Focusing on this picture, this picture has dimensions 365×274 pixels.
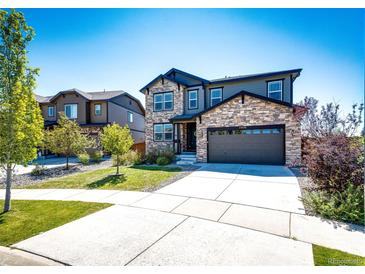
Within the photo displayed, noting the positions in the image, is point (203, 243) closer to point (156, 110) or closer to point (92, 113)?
point (156, 110)

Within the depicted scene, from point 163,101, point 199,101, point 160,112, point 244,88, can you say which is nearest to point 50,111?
point 160,112

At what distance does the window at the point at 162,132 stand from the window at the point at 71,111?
413 inches

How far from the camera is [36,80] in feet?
17.6

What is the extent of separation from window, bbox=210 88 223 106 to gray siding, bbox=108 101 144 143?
11.6 metres

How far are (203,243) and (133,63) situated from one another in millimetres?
9307

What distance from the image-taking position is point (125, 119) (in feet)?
76.1

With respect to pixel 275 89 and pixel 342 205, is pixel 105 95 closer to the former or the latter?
pixel 275 89

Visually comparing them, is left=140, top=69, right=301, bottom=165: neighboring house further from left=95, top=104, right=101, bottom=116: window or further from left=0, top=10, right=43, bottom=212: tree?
left=0, top=10, right=43, bottom=212: tree

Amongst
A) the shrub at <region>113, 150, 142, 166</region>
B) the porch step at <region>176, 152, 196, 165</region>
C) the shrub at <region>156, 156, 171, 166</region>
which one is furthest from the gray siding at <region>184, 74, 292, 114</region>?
the shrub at <region>113, 150, 142, 166</region>

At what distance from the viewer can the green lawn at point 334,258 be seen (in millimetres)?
2740

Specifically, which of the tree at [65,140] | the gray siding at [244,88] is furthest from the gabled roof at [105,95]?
the gray siding at [244,88]

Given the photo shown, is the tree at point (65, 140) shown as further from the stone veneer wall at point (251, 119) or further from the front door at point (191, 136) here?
the stone veneer wall at point (251, 119)

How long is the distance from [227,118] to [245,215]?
28.7 feet

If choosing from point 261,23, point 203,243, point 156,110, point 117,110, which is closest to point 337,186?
point 203,243
